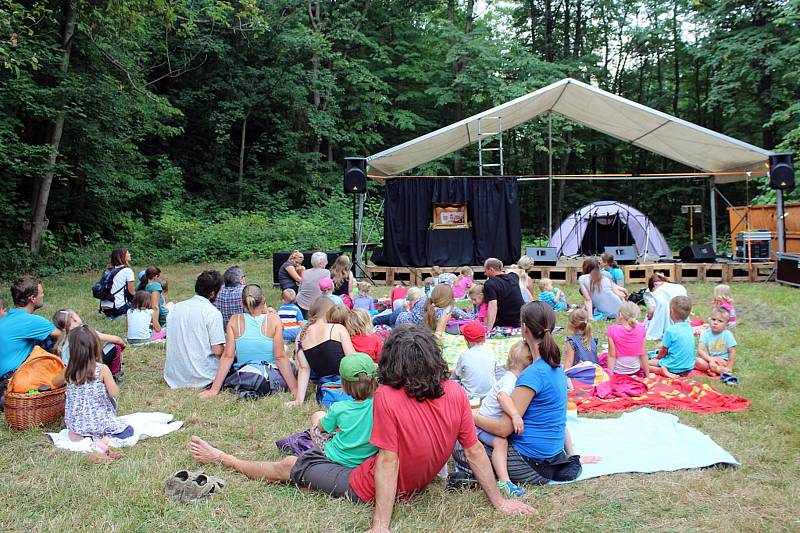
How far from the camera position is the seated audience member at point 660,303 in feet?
21.7

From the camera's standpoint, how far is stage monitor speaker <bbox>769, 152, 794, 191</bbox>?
10.5 metres

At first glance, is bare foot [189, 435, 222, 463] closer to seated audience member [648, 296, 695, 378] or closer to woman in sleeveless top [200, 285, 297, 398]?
woman in sleeveless top [200, 285, 297, 398]

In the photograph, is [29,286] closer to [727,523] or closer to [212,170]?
[727,523]

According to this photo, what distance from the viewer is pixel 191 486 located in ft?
10.1

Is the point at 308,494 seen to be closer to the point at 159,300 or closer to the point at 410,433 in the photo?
the point at 410,433

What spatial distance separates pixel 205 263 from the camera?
15.0m

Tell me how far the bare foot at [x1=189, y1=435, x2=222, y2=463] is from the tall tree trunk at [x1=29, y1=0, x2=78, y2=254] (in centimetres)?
1121

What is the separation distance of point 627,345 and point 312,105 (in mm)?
16990

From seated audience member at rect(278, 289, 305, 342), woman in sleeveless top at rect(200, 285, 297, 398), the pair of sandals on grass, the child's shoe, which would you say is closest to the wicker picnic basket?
woman in sleeveless top at rect(200, 285, 297, 398)

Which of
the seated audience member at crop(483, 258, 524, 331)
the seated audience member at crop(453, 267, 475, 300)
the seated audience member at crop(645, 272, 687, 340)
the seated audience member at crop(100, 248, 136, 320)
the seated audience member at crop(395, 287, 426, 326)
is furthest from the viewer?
the seated audience member at crop(453, 267, 475, 300)

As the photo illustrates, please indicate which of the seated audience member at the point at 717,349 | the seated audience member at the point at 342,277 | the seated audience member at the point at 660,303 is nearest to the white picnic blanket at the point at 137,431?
the seated audience member at the point at 342,277

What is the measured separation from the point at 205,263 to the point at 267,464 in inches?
492

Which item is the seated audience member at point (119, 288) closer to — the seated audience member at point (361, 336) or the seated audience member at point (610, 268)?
the seated audience member at point (361, 336)

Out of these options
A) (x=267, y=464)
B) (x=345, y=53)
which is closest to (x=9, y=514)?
(x=267, y=464)
